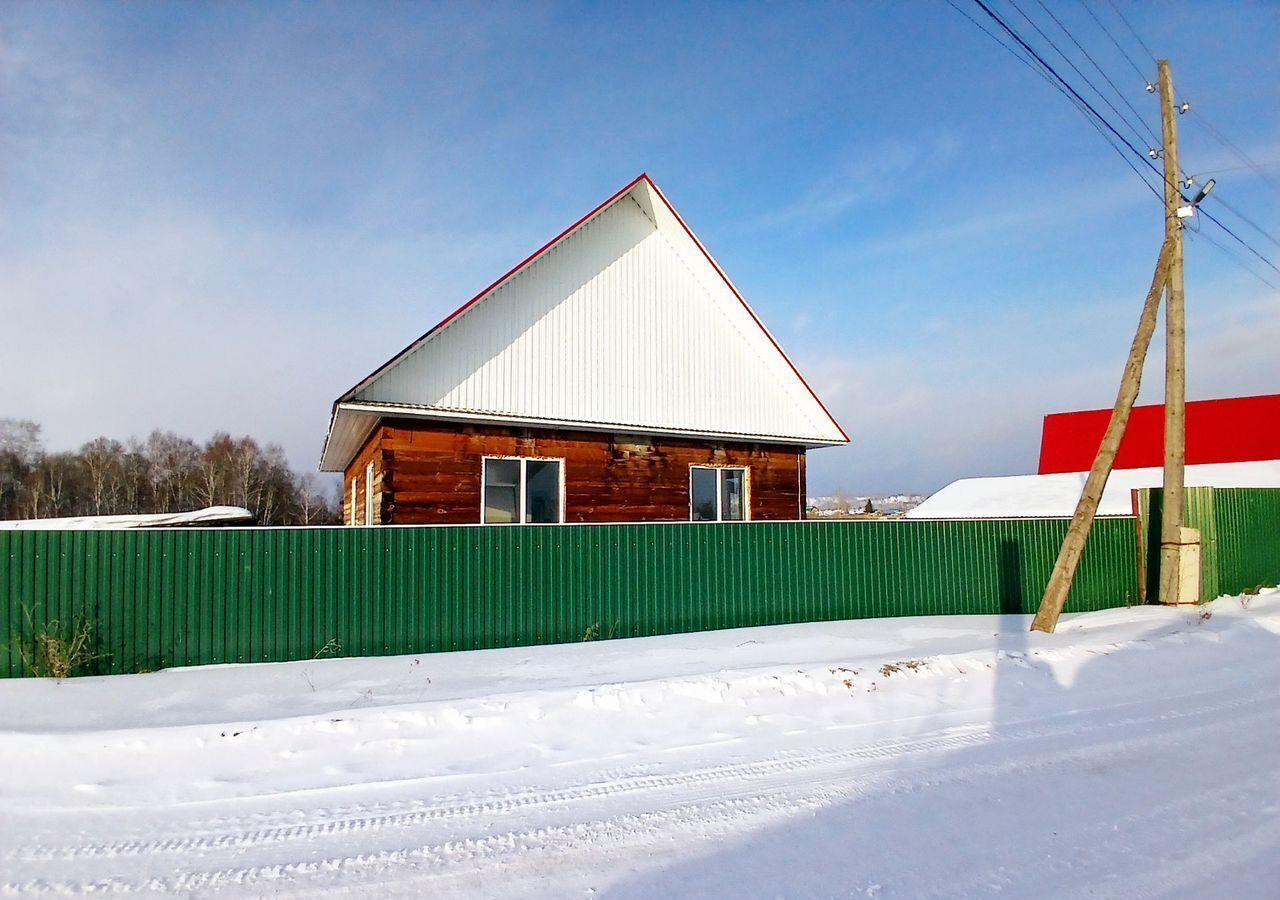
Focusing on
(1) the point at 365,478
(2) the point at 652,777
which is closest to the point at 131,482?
(1) the point at 365,478

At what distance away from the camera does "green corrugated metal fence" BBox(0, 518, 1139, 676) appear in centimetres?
722

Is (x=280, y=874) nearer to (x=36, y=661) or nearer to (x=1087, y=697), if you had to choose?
(x=36, y=661)

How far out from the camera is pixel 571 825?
13.9 feet

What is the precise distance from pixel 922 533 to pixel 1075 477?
29484mm

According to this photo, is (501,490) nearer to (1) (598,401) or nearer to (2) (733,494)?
(1) (598,401)

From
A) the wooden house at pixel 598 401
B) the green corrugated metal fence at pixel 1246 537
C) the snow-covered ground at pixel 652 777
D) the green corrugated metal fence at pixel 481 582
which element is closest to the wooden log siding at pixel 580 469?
the wooden house at pixel 598 401

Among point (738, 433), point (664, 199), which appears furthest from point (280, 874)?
point (664, 199)

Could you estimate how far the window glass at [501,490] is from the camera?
11742 millimetres

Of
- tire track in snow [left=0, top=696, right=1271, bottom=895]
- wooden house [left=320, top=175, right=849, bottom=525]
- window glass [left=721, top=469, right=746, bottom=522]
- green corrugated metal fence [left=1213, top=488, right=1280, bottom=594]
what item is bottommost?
tire track in snow [left=0, top=696, right=1271, bottom=895]

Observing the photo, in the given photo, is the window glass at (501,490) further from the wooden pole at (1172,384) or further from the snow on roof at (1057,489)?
the snow on roof at (1057,489)

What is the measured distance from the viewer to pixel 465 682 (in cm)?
705

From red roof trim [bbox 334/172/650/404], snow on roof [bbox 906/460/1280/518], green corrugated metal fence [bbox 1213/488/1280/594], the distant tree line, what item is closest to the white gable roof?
red roof trim [bbox 334/172/650/404]

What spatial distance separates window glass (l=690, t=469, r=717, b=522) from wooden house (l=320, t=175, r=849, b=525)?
34 mm

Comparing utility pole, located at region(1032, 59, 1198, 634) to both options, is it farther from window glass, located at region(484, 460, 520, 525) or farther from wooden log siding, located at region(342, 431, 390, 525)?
wooden log siding, located at region(342, 431, 390, 525)
